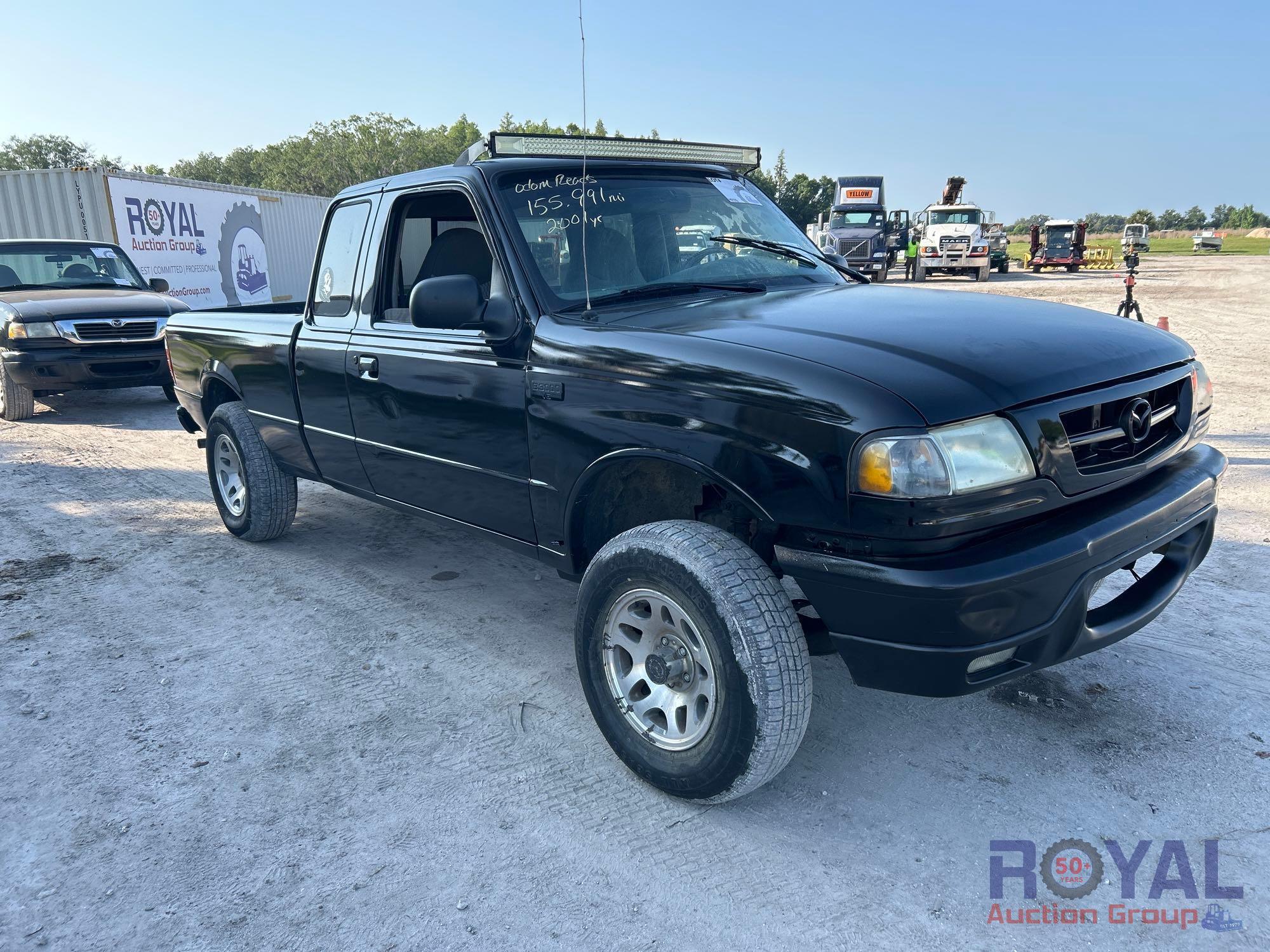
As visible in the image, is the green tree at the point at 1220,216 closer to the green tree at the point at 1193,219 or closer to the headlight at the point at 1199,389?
the green tree at the point at 1193,219

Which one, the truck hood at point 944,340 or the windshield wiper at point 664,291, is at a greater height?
the windshield wiper at point 664,291

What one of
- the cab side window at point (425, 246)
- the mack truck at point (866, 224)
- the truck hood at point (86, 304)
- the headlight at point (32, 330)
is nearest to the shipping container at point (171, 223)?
the truck hood at point (86, 304)

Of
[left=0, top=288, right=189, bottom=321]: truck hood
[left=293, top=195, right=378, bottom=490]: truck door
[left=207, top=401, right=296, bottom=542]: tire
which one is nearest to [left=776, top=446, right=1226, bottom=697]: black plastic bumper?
[left=293, top=195, right=378, bottom=490]: truck door

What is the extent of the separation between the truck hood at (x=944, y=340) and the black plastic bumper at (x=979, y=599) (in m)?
0.36

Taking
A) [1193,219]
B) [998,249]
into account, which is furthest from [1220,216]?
[998,249]

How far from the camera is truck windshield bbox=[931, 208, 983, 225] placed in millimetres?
30000

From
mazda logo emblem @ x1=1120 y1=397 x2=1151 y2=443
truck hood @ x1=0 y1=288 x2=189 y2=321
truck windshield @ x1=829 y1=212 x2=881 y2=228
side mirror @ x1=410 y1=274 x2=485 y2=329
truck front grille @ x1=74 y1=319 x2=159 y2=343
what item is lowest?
truck front grille @ x1=74 y1=319 x2=159 y2=343

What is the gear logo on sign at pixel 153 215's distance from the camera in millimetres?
17000

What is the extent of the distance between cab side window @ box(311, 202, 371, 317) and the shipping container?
990cm

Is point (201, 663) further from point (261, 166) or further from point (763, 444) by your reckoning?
point (261, 166)

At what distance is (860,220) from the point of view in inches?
1194

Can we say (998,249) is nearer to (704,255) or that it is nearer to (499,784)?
(704,255)

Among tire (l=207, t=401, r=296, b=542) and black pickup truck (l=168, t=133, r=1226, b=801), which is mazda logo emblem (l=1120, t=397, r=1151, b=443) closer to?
black pickup truck (l=168, t=133, r=1226, b=801)

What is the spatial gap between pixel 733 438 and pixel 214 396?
4197mm
